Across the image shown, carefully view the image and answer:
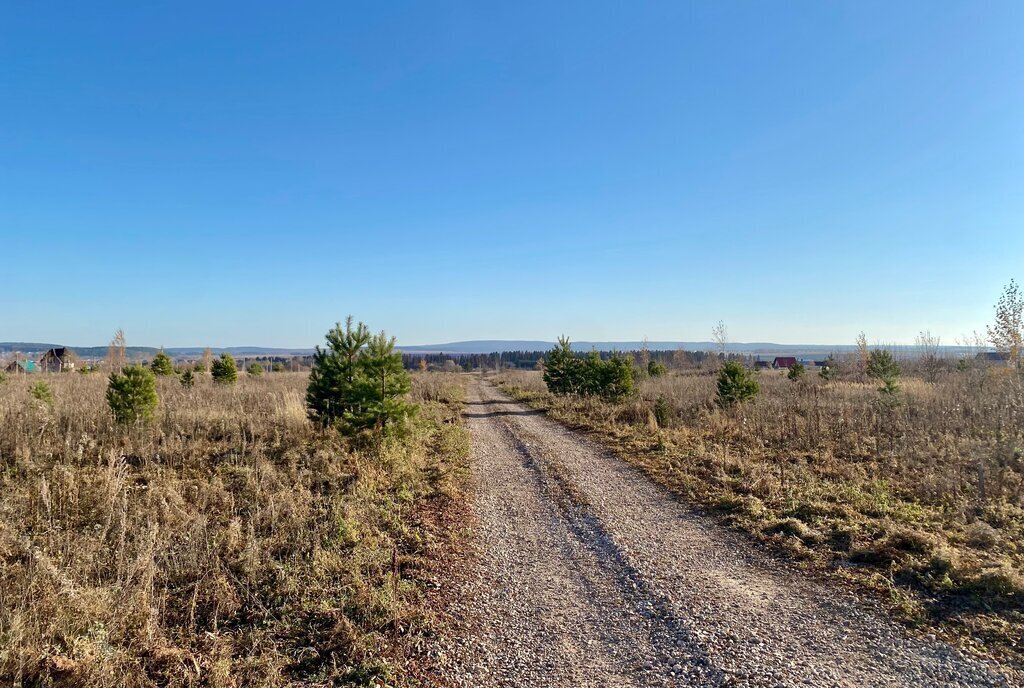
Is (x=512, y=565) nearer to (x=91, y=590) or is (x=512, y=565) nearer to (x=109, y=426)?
(x=91, y=590)

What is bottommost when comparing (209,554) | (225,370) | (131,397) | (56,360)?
(209,554)

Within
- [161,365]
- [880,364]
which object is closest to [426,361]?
[161,365]

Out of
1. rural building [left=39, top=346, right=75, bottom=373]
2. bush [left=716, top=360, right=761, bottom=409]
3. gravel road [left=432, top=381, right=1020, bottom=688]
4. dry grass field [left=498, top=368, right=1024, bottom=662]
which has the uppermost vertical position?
rural building [left=39, top=346, right=75, bottom=373]

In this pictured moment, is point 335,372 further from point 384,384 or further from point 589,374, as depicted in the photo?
point 589,374

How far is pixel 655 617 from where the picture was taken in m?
4.85

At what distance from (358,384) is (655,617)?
8.72m

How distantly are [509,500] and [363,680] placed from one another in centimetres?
546

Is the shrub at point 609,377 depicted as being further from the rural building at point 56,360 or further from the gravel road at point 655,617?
the rural building at point 56,360

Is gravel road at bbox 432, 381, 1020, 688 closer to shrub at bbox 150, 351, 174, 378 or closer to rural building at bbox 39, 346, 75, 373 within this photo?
shrub at bbox 150, 351, 174, 378

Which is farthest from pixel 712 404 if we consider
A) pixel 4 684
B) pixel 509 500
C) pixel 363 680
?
pixel 4 684

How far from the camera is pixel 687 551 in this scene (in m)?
6.68

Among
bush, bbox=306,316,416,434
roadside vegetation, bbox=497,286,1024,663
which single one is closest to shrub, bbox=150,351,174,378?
bush, bbox=306,316,416,434

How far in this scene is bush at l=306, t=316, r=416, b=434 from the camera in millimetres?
11672

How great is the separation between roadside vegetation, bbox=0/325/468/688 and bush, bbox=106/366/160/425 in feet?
0.12
